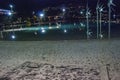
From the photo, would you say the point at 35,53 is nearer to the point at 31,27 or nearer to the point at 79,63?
the point at 79,63

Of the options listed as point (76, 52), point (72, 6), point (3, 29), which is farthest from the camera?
point (72, 6)

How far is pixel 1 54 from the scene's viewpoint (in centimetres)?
1323

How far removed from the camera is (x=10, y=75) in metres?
8.59

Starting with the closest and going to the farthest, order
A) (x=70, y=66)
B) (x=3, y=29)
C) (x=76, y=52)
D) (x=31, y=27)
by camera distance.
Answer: (x=70, y=66) < (x=76, y=52) < (x=3, y=29) < (x=31, y=27)

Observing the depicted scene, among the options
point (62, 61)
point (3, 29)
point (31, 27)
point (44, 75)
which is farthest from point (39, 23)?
point (44, 75)

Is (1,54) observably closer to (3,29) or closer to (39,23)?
(3,29)

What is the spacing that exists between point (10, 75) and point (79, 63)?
2852mm

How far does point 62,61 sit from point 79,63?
0.83m

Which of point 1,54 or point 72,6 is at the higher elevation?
point 72,6

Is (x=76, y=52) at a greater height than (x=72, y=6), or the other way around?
(x=72, y=6)

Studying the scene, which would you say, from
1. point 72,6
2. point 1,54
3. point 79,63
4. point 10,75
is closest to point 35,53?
point 1,54

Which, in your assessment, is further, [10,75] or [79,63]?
[79,63]

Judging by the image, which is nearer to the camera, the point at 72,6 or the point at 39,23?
the point at 39,23

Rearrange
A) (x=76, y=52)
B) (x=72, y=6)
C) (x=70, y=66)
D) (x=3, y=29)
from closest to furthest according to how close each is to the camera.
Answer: (x=70, y=66) → (x=76, y=52) → (x=3, y=29) → (x=72, y=6)
